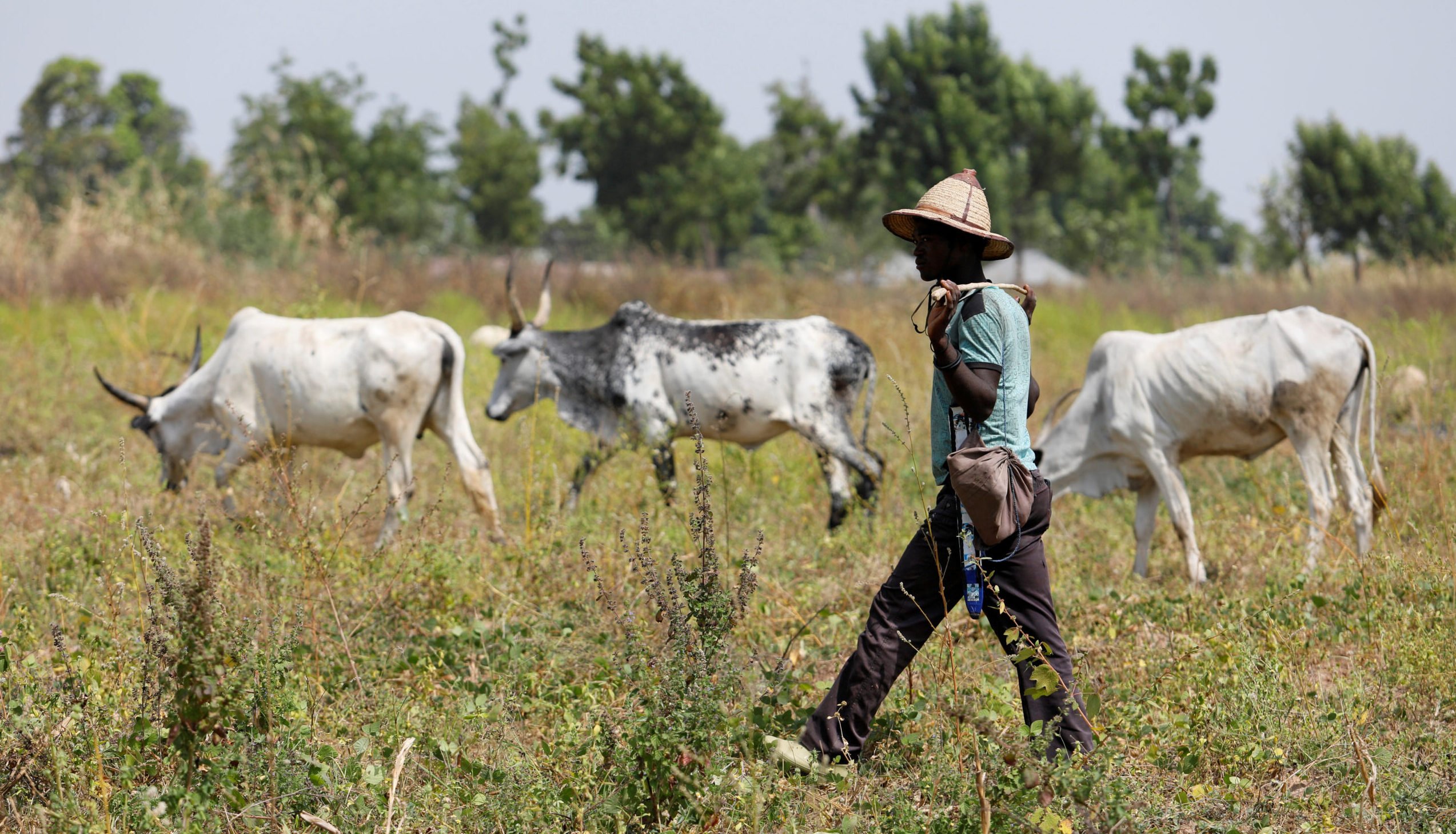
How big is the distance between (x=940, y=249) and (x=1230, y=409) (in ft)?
10.8

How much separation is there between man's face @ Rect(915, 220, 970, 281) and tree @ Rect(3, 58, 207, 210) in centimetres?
3591

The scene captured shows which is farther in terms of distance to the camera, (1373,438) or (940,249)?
(1373,438)

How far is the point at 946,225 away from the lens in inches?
142

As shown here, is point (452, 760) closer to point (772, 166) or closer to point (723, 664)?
point (723, 664)

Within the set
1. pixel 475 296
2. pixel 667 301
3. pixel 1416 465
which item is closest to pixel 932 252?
pixel 1416 465

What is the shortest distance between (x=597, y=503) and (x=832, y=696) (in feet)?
12.5

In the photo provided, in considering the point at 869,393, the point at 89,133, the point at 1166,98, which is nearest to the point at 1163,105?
the point at 1166,98

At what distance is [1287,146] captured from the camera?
91.3 feet

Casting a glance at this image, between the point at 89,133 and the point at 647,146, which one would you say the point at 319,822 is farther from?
the point at 89,133

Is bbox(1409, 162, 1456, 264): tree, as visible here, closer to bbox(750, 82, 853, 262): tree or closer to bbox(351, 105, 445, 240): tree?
bbox(750, 82, 853, 262): tree

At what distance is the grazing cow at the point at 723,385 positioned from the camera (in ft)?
24.0

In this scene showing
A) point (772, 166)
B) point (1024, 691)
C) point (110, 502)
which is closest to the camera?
point (1024, 691)

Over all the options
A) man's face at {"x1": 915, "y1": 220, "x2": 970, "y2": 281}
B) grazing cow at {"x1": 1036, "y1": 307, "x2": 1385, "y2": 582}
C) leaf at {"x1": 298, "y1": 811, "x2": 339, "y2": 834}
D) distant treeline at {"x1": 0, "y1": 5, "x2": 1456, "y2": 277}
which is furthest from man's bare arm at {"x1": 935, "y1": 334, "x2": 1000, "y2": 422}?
distant treeline at {"x1": 0, "y1": 5, "x2": 1456, "y2": 277}

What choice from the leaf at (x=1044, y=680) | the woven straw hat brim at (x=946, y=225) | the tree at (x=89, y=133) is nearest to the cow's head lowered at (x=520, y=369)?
the woven straw hat brim at (x=946, y=225)
